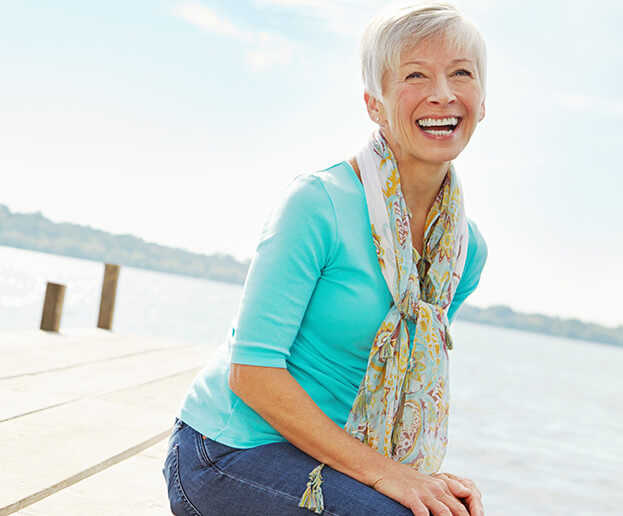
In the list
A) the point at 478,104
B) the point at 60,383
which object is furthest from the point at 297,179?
the point at 60,383

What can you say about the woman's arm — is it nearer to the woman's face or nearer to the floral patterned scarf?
the floral patterned scarf

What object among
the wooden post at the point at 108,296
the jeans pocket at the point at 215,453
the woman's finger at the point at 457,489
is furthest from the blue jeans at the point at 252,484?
the wooden post at the point at 108,296

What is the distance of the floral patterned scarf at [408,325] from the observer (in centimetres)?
141

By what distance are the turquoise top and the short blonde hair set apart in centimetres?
24

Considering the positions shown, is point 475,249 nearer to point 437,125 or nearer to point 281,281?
point 437,125

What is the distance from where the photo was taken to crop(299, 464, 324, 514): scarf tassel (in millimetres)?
1209

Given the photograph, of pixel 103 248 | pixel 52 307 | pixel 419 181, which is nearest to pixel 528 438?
pixel 52 307

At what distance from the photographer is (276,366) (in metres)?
1.27

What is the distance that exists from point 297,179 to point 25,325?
38.1 ft

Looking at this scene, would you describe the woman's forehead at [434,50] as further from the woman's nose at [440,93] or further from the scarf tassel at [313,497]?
the scarf tassel at [313,497]

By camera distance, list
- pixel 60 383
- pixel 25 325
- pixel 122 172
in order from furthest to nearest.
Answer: pixel 122 172 → pixel 25 325 → pixel 60 383

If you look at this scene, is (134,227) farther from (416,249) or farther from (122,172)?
(416,249)

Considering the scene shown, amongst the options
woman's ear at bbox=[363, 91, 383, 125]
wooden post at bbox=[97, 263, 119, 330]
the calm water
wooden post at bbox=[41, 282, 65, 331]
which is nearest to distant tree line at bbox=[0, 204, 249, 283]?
the calm water

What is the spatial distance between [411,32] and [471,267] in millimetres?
614
